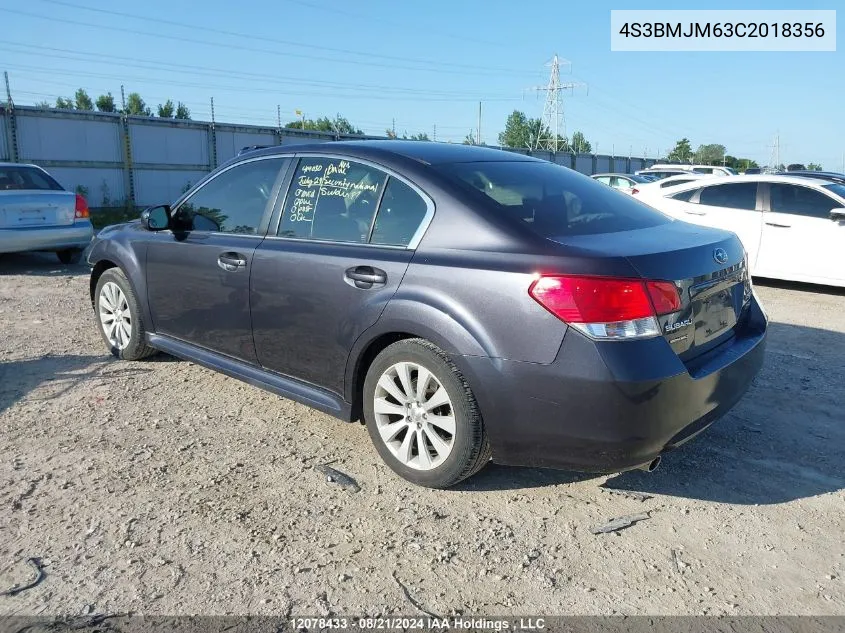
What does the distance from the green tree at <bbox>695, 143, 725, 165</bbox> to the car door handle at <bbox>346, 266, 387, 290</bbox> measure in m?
72.1

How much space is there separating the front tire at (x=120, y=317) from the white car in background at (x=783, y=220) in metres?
6.00

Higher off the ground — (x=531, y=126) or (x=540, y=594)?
(x=531, y=126)

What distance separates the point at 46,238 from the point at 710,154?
76928 millimetres

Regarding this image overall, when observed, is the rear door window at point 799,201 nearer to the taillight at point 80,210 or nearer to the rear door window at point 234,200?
the rear door window at point 234,200

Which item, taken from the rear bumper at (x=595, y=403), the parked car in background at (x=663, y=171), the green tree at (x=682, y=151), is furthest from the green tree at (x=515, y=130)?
the rear bumper at (x=595, y=403)

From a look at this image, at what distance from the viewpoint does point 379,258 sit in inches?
138

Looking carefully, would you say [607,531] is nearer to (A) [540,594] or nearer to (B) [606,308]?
(A) [540,594]

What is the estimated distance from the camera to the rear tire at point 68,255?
1043 centimetres

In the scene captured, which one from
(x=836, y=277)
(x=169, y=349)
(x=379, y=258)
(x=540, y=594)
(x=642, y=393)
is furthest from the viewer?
(x=836, y=277)

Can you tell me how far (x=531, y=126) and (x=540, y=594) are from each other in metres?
78.6

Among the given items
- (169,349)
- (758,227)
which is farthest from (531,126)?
(169,349)

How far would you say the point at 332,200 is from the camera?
12.8ft

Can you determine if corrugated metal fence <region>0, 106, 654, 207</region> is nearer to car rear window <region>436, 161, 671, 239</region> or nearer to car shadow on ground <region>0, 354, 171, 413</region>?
car shadow on ground <region>0, 354, 171, 413</region>

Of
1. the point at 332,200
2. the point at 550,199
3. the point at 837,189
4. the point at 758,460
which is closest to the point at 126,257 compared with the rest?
the point at 332,200
